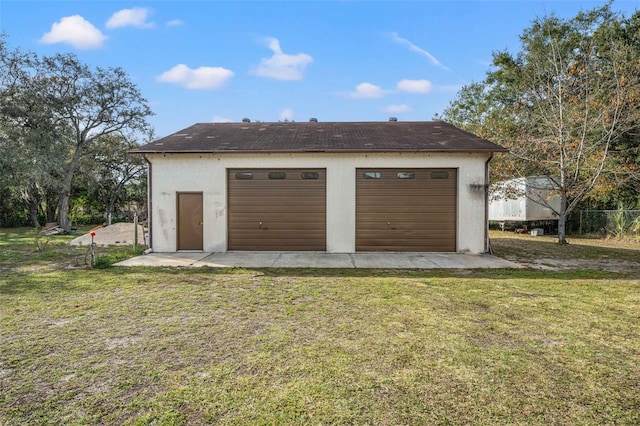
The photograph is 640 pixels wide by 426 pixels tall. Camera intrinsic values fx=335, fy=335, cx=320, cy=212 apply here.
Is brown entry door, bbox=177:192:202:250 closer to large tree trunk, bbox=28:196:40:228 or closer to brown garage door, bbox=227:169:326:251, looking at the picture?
brown garage door, bbox=227:169:326:251

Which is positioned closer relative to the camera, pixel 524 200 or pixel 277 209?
pixel 277 209

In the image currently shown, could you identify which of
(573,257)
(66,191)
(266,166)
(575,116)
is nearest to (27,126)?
(66,191)

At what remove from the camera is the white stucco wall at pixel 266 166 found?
1043 centimetres

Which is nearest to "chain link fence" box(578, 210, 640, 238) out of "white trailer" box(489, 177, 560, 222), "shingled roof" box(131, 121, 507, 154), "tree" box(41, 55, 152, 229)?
"white trailer" box(489, 177, 560, 222)

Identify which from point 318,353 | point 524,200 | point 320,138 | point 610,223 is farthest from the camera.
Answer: point 524,200

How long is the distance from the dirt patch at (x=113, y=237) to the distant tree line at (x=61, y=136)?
5.35 metres

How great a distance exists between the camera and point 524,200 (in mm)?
17594

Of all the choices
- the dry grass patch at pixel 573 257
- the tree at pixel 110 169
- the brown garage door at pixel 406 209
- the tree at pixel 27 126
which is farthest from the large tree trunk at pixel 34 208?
the dry grass patch at pixel 573 257

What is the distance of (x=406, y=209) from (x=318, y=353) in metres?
7.83

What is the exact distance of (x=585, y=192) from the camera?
44.1 ft

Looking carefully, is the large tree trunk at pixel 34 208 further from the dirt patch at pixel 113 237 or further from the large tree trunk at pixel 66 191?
the dirt patch at pixel 113 237

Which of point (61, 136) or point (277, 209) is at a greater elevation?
point (61, 136)

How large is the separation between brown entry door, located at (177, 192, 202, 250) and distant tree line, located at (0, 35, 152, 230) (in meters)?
10.6

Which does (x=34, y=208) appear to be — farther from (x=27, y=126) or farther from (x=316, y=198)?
(x=316, y=198)
